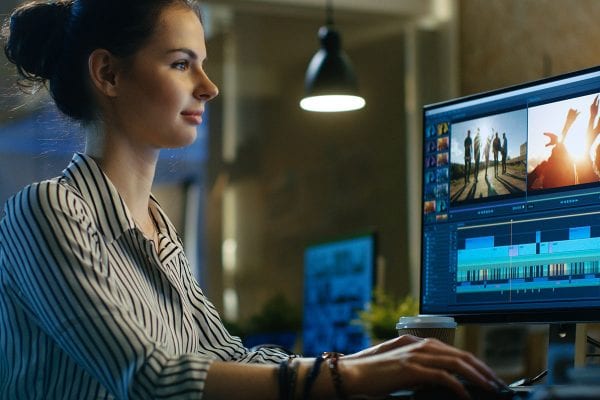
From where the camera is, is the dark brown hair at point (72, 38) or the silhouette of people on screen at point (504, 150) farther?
the silhouette of people on screen at point (504, 150)

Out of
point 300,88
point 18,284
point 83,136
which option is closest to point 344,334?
point 83,136

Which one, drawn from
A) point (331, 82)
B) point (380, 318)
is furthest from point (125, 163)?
point (331, 82)

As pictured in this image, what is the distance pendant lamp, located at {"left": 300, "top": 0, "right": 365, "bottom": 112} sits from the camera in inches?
158

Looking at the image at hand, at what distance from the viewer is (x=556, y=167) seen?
4.98ft

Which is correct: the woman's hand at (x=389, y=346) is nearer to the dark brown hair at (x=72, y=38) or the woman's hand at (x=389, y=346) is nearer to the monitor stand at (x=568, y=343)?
the monitor stand at (x=568, y=343)

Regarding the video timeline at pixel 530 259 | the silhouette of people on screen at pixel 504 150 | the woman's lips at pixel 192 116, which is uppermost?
the woman's lips at pixel 192 116

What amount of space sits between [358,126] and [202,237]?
→ 1177 millimetres

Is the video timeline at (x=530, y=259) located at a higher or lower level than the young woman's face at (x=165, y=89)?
lower

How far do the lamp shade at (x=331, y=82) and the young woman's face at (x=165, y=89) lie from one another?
2534mm

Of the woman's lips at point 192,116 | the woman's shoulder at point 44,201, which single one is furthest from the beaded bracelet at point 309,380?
the woman's lips at point 192,116

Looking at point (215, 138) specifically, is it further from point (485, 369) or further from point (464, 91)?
point (485, 369)

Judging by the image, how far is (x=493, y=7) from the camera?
5.25 m

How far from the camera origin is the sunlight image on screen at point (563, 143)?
1.48 m

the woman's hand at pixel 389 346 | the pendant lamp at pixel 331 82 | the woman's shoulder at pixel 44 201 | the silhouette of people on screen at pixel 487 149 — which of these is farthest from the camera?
the pendant lamp at pixel 331 82
